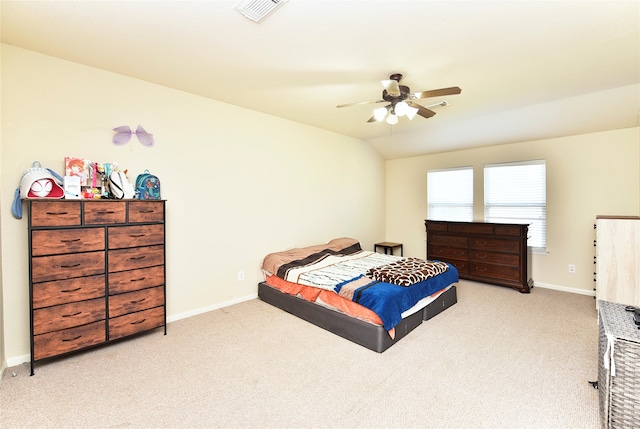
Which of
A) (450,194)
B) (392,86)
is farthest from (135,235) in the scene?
(450,194)

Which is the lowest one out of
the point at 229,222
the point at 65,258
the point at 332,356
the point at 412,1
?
the point at 332,356

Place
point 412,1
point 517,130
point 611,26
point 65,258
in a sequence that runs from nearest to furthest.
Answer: point 412,1, point 611,26, point 65,258, point 517,130

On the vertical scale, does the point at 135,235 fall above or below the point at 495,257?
above

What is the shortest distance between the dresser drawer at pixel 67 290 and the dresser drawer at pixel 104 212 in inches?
18.6

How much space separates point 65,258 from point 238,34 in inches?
86.2

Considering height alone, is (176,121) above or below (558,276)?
above

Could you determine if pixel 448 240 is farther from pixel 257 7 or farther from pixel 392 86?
pixel 257 7

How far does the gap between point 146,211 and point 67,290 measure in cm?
84

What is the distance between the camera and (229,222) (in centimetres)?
371

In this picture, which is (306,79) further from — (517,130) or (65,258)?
(517,130)

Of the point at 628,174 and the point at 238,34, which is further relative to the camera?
the point at 628,174

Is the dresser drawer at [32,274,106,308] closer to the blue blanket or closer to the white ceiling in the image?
the white ceiling

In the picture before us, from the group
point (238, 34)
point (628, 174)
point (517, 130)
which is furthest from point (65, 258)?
point (628, 174)

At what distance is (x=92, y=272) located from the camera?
95.0 inches
